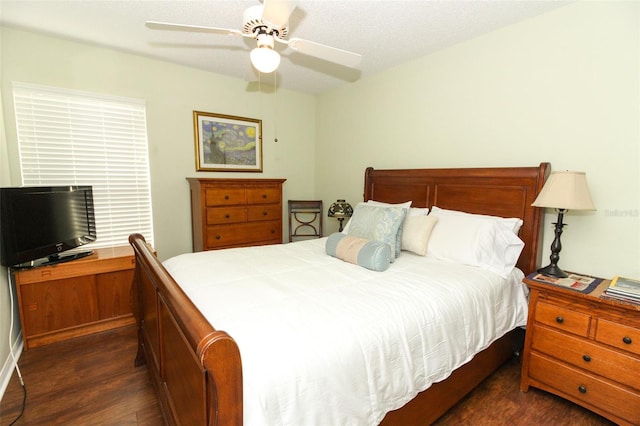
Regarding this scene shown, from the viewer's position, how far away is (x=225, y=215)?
3.28m

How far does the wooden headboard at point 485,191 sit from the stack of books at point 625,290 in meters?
0.49

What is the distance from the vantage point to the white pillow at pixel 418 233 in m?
2.36

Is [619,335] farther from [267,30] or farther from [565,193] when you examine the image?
[267,30]

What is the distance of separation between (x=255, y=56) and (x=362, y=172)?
221cm

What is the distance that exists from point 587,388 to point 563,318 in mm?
386

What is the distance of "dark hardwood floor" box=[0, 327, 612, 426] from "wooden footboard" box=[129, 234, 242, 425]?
190 mm

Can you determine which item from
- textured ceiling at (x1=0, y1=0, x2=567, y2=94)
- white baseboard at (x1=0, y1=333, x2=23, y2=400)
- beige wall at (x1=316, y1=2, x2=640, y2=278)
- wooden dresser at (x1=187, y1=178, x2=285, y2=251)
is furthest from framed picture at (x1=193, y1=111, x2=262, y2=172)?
white baseboard at (x1=0, y1=333, x2=23, y2=400)

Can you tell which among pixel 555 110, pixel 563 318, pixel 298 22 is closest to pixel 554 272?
pixel 563 318

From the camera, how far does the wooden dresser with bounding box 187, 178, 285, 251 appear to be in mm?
3176

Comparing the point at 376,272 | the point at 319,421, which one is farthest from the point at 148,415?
the point at 376,272

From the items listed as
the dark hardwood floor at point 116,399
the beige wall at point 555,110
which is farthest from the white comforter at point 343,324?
the beige wall at point 555,110

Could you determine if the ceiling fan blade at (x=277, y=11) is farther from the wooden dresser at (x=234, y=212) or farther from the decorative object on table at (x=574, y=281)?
the decorative object on table at (x=574, y=281)

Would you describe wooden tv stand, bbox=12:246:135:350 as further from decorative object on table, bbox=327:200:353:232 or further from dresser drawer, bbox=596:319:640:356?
dresser drawer, bbox=596:319:640:356

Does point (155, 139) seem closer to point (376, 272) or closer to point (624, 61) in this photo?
point (376, 272)
